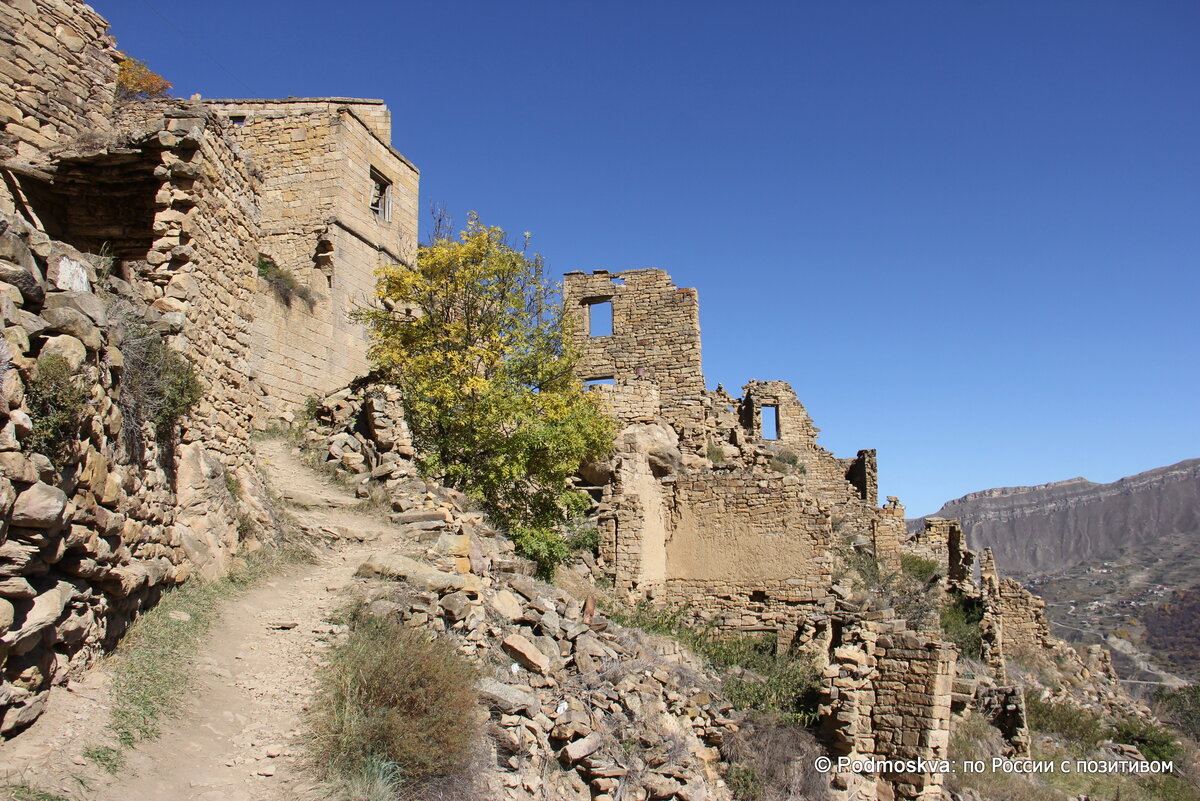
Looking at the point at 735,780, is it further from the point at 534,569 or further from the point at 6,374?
the point at 6,374

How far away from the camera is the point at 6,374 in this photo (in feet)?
14.2

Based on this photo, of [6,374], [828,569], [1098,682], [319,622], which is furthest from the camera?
[1098,682]

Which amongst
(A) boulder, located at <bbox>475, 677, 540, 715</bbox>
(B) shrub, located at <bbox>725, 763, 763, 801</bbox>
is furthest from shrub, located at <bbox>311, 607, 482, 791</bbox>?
(B) shrub, located at <bbox>725, 763, 763, 801</bbox>

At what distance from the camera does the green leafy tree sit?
1312cm

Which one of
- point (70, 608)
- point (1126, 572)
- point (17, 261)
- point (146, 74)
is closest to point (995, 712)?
point (70, 608)

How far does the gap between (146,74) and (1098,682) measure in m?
30.6

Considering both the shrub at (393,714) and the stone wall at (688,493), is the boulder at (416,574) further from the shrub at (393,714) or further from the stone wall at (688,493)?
the stone wall at (688,493)

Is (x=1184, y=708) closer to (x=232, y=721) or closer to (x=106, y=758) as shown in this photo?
(x=232, y=721)

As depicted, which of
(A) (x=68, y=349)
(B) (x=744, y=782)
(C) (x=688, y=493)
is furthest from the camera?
(C) (x=688, y=493)

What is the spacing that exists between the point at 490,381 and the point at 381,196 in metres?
9.14

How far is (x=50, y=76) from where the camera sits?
31.2ft

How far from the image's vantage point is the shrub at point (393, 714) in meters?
5.63

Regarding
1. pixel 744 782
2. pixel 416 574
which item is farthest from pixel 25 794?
pixel 744 782

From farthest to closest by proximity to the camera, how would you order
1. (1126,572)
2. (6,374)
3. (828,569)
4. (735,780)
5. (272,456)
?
(1126,572)
(828,569)
(272,456)
(735,780)
(6,374)
